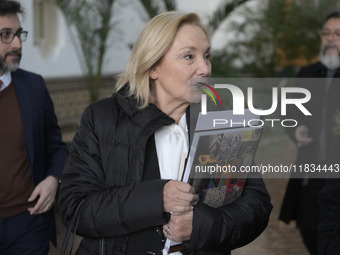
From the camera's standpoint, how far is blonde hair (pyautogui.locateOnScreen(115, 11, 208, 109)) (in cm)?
258

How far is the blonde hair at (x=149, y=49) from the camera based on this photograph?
258 cm

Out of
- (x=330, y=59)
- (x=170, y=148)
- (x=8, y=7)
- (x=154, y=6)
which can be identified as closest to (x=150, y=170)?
(x=170, y=148)

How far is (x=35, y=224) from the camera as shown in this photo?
10.9 ft

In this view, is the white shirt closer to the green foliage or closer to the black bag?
the black bag

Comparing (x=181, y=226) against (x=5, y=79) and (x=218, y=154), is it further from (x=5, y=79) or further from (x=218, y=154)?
(x=5, y=79)

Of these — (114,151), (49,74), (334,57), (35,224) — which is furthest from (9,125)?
(49,74)

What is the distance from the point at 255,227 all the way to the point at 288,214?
2401 mm

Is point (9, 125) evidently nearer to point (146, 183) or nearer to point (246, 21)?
point (146, 183)

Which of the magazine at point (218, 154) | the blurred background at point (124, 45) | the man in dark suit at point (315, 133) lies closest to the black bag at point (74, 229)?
the magazine at point (218, 154)

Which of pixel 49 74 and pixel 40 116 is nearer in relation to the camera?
pixel 40 116

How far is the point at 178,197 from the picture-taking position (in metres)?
2.30

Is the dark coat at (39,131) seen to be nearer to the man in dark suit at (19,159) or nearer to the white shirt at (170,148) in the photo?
the man in dark suit at (19,159)

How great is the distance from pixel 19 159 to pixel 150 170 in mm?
1079

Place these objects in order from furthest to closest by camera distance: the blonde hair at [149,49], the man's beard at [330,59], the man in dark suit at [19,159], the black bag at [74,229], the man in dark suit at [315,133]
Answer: the man's beard at [330,59], the man in dark suit at [315,133], the man in dark suit at [19,159], the blonde hair at [149,49], the black bag at [74,229]
